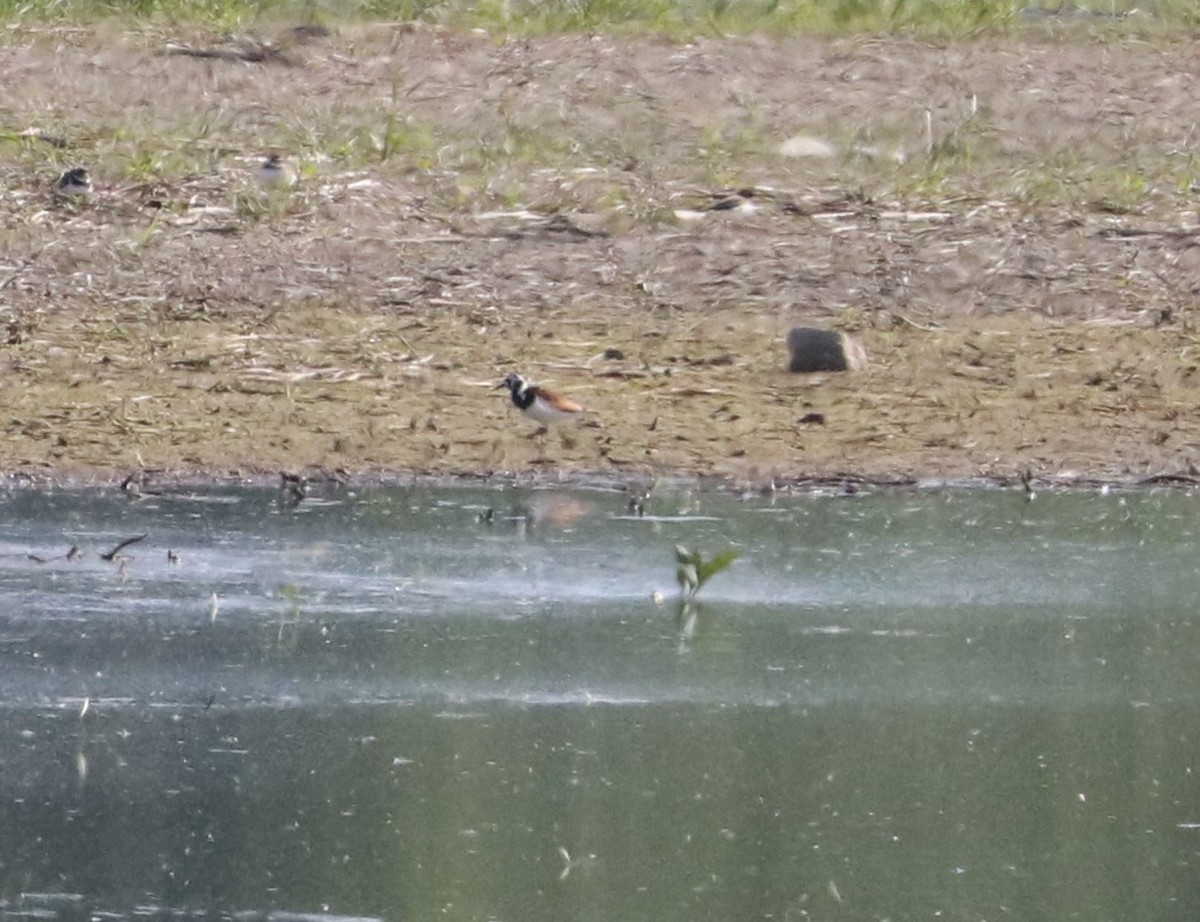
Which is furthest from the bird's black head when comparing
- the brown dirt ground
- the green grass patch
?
the green grass patch

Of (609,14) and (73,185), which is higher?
(609,14)

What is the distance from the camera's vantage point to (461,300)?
1096cm

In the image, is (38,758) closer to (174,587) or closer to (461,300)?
(174,587)

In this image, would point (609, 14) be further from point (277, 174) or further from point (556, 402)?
point (556, 402)

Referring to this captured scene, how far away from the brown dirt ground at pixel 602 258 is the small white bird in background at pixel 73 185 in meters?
0.08

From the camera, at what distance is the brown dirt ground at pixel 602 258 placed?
9.62 metres

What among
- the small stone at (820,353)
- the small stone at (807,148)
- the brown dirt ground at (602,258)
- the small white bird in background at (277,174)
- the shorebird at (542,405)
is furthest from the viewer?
the small stone at (807,148)

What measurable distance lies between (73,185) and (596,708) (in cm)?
567

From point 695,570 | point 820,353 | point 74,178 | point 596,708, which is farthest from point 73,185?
point 596,708

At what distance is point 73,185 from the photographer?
11.6m

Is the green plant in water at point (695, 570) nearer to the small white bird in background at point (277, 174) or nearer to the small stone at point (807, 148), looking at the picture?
the small white bird in background at point (277, 174)

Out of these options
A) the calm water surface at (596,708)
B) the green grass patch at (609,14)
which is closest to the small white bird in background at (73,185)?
the green grass patch at (609,14)

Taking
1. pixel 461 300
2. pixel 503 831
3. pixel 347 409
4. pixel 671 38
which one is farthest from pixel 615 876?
pixel 671 38

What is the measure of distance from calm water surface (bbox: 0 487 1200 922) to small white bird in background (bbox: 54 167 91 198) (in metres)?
2.95
